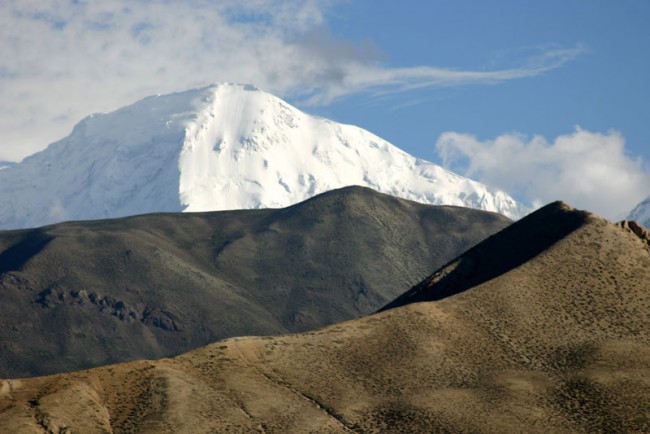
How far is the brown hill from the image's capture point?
407 ft

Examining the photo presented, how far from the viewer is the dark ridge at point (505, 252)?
548ft

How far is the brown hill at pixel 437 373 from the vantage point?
12394cm

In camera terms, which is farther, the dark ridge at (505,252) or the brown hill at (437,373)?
the dark ridge at (505,252)

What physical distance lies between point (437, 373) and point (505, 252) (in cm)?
4048

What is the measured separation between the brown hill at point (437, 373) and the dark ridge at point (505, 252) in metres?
4.43

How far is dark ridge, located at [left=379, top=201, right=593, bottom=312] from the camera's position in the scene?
6580 inches

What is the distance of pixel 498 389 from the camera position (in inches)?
5187

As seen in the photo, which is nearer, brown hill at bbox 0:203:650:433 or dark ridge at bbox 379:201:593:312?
brown hill at bbox 0:203:650:433

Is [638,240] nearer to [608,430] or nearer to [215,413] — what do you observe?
[608,430]

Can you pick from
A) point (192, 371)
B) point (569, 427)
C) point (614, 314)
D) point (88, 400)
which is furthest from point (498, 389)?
point (88, 400)

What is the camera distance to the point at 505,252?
173m

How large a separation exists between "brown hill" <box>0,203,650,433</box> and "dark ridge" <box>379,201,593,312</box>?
4434 mm

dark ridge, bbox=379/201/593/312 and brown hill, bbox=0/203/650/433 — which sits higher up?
dark ridge, bbox=379/201/593/312

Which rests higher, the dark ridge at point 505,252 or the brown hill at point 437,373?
the dark ridge at point 505,252
